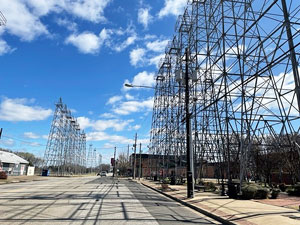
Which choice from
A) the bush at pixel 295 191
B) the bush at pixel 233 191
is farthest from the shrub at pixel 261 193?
the bush at pixel 295 191

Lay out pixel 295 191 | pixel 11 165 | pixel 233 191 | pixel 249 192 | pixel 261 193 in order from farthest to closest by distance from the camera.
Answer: pixel 11 165
pixel 295 191
pixel 233 191
pixel 261 193
pixel 249 192

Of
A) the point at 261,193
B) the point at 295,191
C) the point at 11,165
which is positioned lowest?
the point at 295,191

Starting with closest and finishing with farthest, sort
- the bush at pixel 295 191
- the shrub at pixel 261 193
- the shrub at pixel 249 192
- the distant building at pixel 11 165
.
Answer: the shrub at pixel 249 192 → the shrub at pixel 261 193 → the bush at pixel 295 191 → the distant building at pixel 11 165

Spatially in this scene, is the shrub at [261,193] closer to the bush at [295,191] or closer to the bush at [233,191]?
the bush at [233,191]

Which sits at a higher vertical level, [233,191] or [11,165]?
[11,165]

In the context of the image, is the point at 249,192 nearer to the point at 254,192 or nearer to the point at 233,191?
the point at 254,192

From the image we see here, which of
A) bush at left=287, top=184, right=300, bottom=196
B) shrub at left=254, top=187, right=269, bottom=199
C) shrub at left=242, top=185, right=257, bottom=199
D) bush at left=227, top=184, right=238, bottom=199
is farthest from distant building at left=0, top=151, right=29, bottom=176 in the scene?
bush at left=287, top=184, right=300, bottom=196

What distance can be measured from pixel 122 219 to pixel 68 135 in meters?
73.8

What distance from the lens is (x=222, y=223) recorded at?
895 cm

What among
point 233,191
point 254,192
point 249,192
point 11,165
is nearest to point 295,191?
point 254,192

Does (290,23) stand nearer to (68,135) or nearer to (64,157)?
(64,157)

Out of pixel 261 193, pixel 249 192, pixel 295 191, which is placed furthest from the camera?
pixel 295 191

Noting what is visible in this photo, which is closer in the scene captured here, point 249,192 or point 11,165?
point 249,192

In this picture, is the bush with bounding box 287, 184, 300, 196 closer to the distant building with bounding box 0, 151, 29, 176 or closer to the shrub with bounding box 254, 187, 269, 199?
the shrub with bounding box 254, 187, 269, 199
